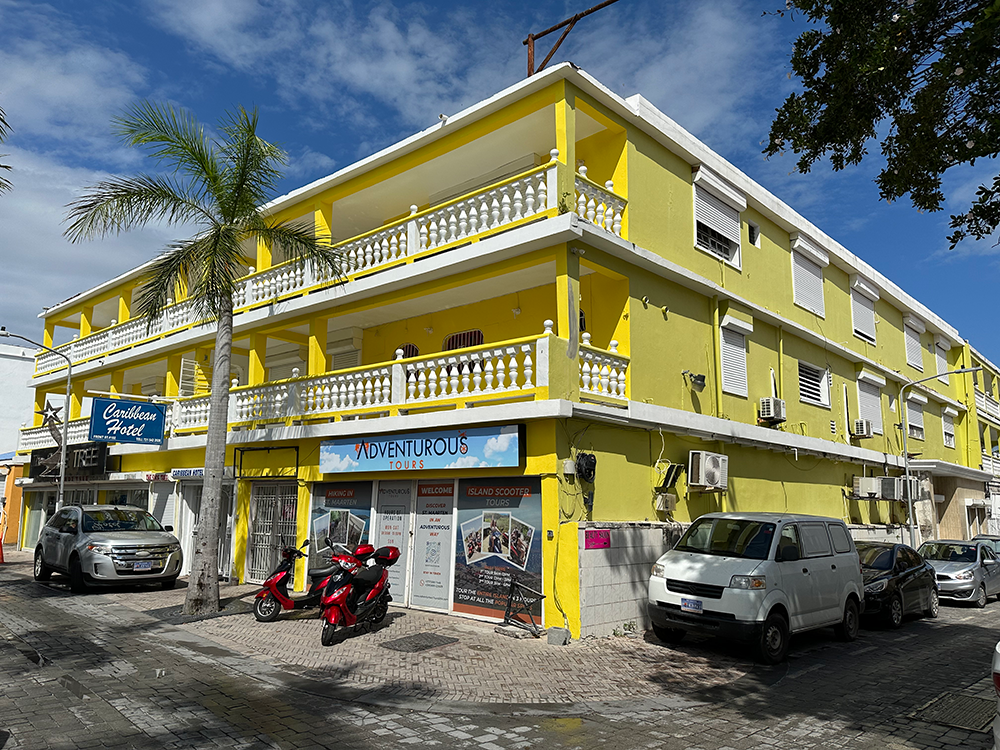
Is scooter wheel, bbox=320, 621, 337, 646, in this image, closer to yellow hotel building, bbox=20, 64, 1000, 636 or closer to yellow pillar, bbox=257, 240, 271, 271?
yellow hotel building, bbox=20, 64, 1000, 636

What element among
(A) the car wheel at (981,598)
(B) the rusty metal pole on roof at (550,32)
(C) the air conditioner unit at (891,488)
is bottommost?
(A) the car wheel at (981,598)

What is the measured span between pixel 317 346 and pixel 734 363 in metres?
9.03

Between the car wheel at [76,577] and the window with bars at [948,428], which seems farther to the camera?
the window with bars at [948,428]

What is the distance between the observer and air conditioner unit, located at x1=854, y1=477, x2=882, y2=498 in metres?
20.0

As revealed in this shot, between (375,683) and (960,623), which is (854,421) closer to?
(960,623)

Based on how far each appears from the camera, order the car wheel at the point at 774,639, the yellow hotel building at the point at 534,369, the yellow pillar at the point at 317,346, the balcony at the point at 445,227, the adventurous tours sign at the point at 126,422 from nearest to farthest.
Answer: the car wheel at the point at 774,639, the yellow hotel building at the point at 534,369, the balcony at the point at 445,227, the yellow pillar at the point at 317,346, the adventurous tours sign at the point at 126,422

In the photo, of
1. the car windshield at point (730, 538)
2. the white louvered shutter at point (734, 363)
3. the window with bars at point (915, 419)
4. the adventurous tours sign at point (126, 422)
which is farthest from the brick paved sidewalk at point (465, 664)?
the window with bars at point (915, 419)

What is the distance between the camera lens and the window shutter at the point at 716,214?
15180 mm

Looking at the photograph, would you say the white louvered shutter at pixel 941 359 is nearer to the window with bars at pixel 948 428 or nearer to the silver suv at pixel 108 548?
the window with bars at pixel 948 428

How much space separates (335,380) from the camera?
14.3m

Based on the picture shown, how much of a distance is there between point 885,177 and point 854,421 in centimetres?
1433

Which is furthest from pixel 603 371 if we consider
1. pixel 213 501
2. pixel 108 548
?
pixel 108 548

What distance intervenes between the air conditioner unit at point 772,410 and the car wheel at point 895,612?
4.33 meters

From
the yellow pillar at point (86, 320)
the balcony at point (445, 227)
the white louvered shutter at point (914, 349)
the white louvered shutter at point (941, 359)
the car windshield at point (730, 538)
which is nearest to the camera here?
the car windshield at point (730, 538)
